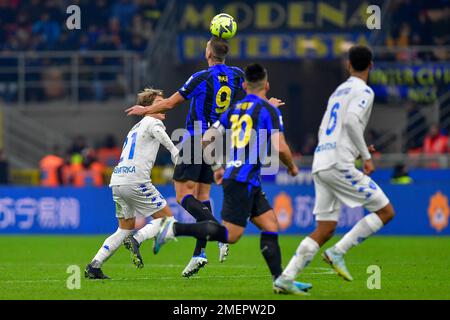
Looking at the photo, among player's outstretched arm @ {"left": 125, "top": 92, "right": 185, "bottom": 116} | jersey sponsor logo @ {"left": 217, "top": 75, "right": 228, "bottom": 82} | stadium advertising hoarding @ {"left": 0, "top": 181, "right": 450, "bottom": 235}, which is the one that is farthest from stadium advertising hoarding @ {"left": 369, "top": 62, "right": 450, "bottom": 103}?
player's outstretched arm @ {"left": 125, "top": 92, "right": 185, "bottom": 116}

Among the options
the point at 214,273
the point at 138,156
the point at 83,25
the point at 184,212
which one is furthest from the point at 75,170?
the point at 138,156

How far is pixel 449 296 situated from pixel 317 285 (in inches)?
64.0

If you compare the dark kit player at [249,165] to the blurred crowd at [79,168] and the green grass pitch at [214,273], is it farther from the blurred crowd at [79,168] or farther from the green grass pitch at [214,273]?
the blurred crowd at [79,168]

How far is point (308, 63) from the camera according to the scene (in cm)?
3080

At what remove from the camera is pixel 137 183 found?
488 inches

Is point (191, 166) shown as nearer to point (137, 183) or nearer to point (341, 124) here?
point (137, 183)

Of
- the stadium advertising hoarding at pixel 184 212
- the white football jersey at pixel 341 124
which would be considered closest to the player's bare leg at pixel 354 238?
the white football jersey at pixel 341 124

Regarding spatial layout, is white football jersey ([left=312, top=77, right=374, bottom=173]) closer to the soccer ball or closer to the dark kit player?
the dark kit player

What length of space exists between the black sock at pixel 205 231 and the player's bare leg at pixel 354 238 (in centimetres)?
98

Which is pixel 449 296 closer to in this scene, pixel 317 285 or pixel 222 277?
pixel 317 285

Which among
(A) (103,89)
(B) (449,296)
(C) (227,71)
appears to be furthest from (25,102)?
(B) (449,296)

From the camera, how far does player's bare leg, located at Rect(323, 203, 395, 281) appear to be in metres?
10.4

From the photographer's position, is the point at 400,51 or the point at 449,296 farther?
the point at 400,51

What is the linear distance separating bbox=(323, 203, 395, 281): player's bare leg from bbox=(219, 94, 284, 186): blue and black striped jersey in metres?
0.97
